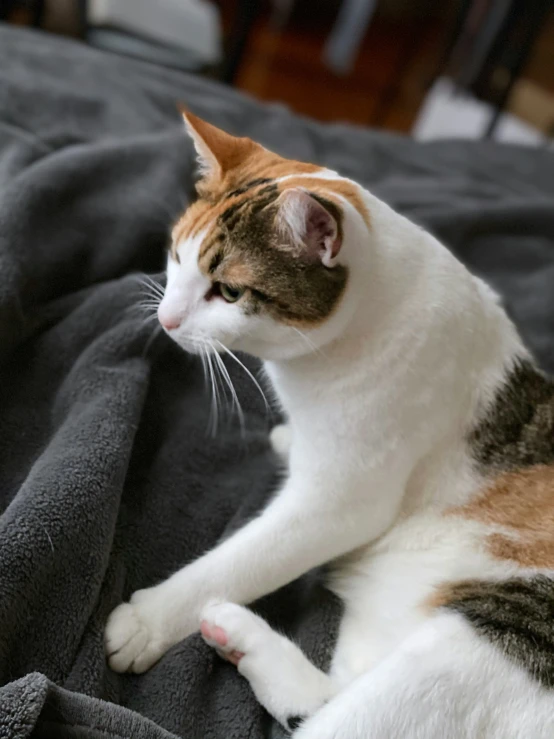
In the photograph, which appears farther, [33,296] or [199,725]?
[33,296]

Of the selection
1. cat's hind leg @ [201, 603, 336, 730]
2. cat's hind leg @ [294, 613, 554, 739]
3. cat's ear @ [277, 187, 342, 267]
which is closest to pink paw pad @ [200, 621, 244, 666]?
cat's hind leg @ [201, 603, 336, 730]

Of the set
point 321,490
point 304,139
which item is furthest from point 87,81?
point 321,490

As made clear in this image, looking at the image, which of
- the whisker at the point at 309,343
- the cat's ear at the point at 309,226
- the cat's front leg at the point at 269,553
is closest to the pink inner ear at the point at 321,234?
the cat's ear at the point at 309,226

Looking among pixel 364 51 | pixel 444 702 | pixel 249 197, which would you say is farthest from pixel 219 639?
pixel 364 51

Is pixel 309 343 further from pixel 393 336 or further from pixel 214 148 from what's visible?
pixel 214 148

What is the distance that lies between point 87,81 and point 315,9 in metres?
3.58

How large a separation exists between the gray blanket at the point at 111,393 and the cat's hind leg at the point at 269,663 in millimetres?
28

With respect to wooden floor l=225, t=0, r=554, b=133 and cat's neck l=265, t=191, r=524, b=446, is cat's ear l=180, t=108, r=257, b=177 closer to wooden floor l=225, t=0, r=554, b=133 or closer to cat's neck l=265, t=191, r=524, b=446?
cat's neck l=265, t=191, r=524, b=446

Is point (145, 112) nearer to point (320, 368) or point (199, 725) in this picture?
point (320, 368)

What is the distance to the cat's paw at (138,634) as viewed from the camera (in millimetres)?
912

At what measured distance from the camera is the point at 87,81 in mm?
1963

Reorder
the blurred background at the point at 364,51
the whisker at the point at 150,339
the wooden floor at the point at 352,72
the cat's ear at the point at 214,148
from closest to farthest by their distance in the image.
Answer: the cat's ear at the point at 214,148, the whisker at the point at 150,339, the blurred background at the point at 364,51, the wooden floor at the point at 352,72

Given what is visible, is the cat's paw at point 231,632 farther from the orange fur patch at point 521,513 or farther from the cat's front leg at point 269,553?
the orange fur patch at point 521,513

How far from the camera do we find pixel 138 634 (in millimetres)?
921
